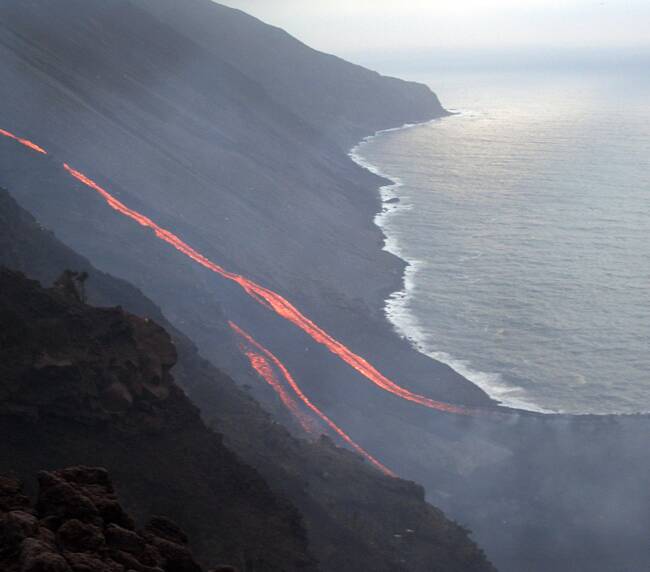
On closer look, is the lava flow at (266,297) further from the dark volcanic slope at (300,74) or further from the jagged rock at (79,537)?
the dark volcanic slope at (300,74)

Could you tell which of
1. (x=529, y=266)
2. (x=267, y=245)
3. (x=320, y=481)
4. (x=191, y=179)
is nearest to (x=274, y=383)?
(x=320, y=481)

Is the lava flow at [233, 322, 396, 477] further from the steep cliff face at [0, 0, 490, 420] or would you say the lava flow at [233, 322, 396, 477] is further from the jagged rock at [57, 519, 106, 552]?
the jagged rock at [57, 519, 106, 552]

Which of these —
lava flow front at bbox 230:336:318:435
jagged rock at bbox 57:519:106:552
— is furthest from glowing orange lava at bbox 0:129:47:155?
jagged rock at bbox 57:519:106:552

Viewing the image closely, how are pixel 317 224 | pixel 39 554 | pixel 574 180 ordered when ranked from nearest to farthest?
1. pixel 39 554
2. pixel 317 224
3. pixel 574 180

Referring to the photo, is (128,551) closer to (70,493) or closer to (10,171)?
(70,493)

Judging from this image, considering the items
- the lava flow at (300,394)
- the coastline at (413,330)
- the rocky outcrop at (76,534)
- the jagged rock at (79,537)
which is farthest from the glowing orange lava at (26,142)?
the jagged rock at (79,537)

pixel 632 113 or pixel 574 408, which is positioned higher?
pixel 632 113

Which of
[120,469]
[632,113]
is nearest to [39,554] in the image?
[120,469]
